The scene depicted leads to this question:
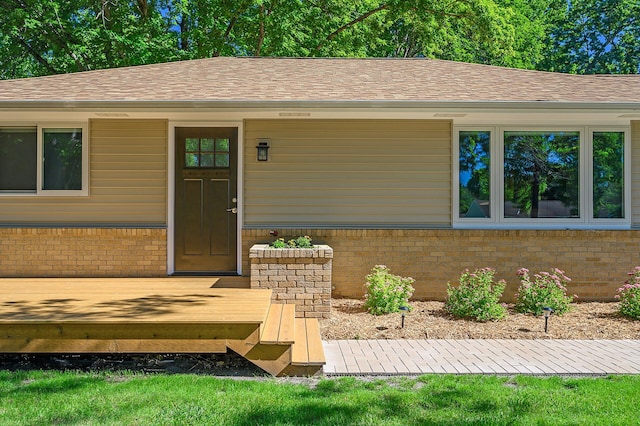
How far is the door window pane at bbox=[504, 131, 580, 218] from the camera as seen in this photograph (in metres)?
7.68

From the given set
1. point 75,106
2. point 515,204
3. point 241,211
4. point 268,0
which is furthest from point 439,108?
point 268,0

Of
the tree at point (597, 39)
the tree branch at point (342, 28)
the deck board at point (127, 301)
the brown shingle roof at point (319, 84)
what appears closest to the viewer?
the deck board at point (127, 301)

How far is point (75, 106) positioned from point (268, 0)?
35.5ft

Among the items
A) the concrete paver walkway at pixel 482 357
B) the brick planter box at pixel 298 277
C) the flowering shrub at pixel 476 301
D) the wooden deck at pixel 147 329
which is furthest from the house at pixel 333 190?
the wooden deck at pixel 147 329

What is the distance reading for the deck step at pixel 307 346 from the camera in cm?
434

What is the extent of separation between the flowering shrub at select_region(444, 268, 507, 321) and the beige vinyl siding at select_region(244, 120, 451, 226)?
4.37ft

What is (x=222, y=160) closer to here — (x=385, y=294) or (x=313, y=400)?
(x=385, y=294)

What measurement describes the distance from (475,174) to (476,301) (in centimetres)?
211

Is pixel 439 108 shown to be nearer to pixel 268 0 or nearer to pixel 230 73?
pixel 230 73

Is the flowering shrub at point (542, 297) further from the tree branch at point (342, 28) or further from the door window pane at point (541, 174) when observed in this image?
the tree branch at point (342, 28)

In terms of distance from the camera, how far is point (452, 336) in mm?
5664

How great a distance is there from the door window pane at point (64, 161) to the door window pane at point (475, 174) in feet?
17.7

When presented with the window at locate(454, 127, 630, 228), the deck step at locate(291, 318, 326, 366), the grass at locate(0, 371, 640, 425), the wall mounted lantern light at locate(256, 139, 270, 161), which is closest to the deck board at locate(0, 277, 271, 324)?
the deck step at locate(291, 318, 326, 366)

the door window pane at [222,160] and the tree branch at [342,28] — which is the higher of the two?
the tree branch at [342,28]
